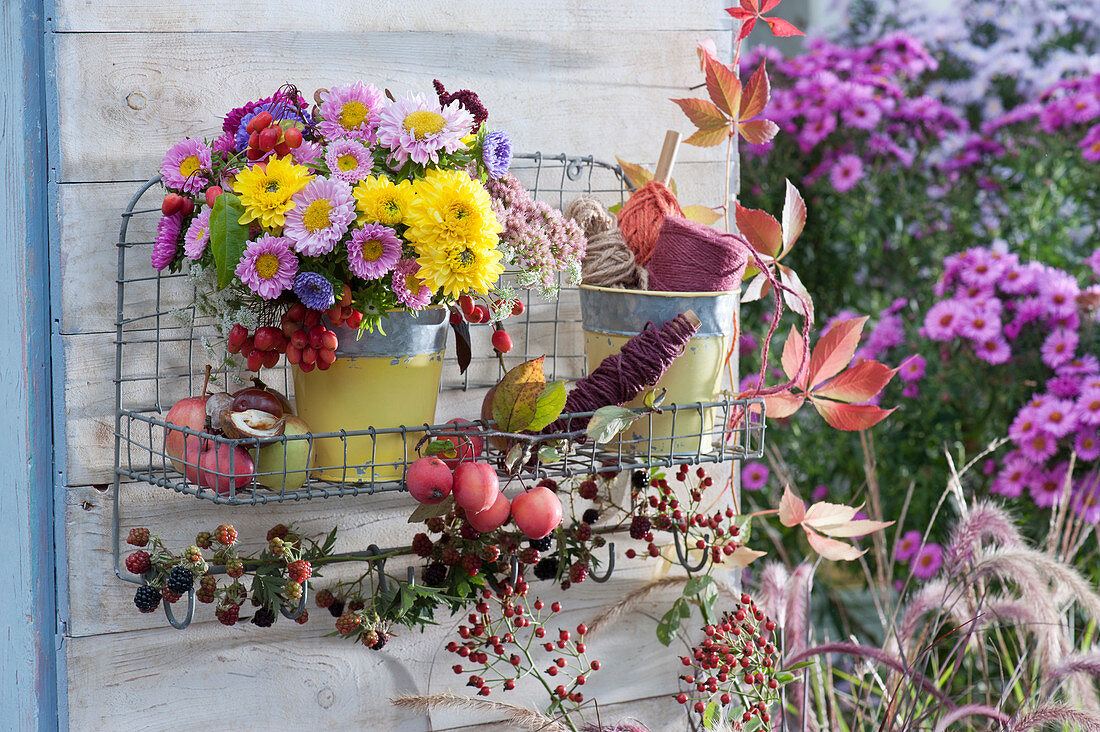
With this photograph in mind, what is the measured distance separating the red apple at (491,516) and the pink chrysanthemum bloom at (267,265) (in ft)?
0.91

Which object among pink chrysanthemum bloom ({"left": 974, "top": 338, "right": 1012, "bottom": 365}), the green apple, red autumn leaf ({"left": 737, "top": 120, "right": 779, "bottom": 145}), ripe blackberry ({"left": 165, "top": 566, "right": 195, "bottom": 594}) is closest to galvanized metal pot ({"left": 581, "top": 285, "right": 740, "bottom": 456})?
red autumn leaf ({"left": 737, "top": 120, "right": 779, "bottom": 145})

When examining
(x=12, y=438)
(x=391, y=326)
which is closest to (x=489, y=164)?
(x=391, y=326)

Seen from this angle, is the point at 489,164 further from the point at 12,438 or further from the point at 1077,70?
the point at 1077,70

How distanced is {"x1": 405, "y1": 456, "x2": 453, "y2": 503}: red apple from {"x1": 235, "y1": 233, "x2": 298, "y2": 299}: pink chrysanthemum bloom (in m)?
0.20

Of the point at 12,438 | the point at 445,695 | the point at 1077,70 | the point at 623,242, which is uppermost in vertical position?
the point at 1077,70

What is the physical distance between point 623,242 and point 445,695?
0.51m

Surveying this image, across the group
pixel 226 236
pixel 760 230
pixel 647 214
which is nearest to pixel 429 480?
pixel 226 236

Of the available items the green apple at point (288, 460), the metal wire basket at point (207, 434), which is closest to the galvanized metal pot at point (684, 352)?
the metal wire basket at point (207, 434)

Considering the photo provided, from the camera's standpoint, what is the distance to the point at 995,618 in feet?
3.92

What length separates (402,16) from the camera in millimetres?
1060

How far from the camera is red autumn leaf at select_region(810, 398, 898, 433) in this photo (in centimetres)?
112

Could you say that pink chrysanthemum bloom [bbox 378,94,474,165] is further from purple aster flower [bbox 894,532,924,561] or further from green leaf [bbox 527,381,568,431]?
purple aster flower [bbox 894,532,924,561]

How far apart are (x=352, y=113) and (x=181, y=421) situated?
0.32 meters

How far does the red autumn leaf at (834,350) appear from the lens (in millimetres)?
1116
